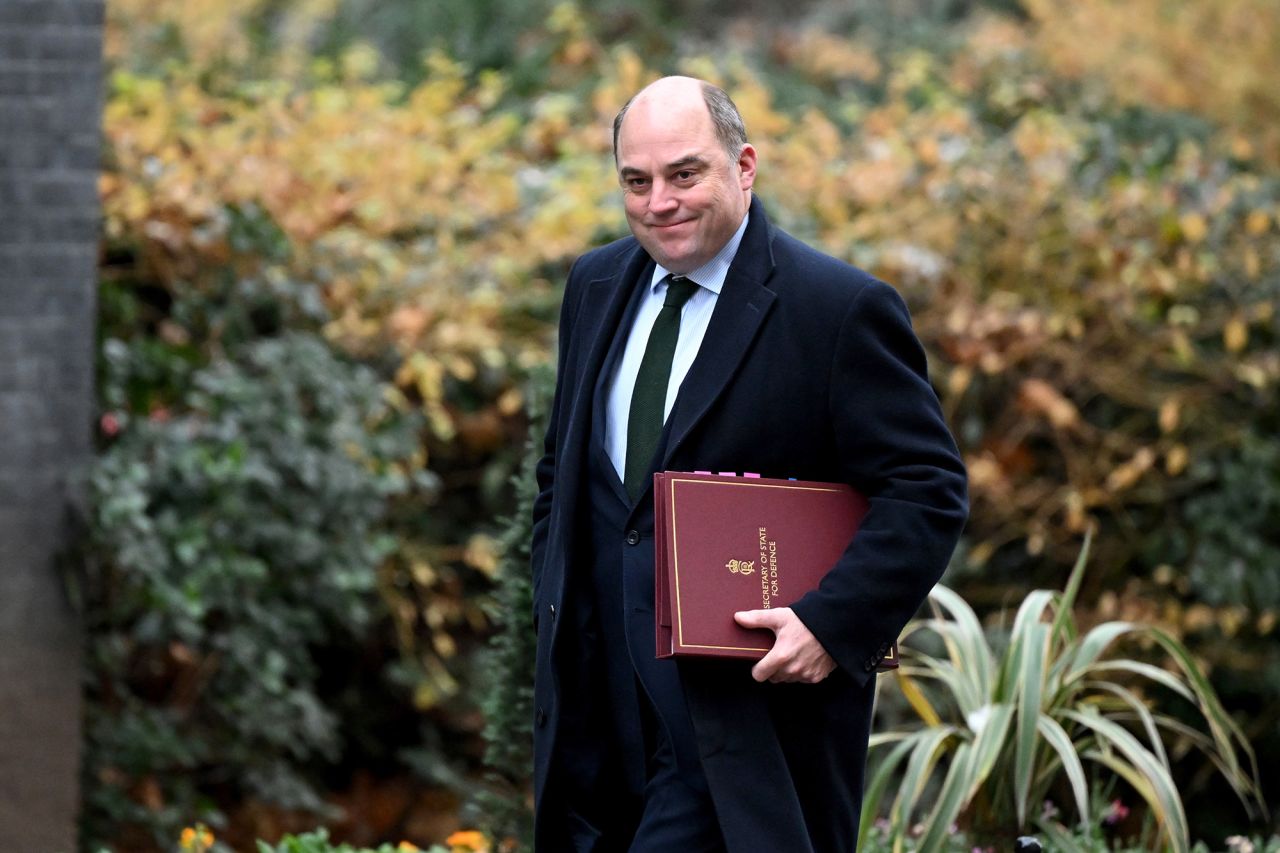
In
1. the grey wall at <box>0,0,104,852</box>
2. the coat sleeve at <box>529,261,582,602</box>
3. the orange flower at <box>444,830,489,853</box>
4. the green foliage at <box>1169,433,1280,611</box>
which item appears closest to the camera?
the coat sleeve at <box>529,261,582,602</box>

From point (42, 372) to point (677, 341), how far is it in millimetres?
2995

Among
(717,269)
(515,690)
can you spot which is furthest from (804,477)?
(515,690)

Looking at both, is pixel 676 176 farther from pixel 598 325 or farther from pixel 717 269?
pixel 598 325

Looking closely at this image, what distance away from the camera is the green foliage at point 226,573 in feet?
17.1

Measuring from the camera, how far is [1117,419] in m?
6.45

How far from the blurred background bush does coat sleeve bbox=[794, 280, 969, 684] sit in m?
2.72

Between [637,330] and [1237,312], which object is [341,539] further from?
[1237,312]

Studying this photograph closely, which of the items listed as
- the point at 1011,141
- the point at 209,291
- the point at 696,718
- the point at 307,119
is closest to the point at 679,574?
the point at 696,718

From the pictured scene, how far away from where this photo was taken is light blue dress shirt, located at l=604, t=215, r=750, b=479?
2.90m

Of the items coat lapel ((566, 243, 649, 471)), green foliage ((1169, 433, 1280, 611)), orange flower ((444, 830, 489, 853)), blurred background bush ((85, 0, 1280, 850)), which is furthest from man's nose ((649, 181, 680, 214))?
green foliage ((1169, 433, 1280, 611))

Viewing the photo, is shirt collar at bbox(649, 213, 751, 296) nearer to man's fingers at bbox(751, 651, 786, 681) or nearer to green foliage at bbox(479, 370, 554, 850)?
man's fingers at bbox(751, 651, 786, 681)

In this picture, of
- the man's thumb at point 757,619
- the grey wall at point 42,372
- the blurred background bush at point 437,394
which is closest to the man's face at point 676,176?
the man's thumb at point 757,619

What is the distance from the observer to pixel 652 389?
2.89 meters

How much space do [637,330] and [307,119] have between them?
166 inches
